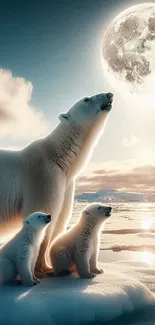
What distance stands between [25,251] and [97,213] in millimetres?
1411

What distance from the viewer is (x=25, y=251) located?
17.3 ft

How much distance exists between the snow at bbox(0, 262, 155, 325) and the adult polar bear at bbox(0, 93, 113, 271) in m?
0.96

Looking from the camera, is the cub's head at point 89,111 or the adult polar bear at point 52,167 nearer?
the adult polar bear at point 52,167

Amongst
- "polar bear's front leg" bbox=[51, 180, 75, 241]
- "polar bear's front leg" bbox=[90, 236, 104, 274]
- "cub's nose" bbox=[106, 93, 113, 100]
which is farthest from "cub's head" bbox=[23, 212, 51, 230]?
"cub's nose" bbox=[106, 93, 113, 100]

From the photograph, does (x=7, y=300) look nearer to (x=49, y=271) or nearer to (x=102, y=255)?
(x=49, y=271)

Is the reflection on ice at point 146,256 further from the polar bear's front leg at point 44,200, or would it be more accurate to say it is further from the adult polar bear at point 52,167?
the polar bear's front leg at point 44,200

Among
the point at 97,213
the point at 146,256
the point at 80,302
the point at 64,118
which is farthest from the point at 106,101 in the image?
the point at 146,256

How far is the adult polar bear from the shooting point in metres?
5.97

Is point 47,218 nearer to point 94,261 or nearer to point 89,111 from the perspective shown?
point 94,261

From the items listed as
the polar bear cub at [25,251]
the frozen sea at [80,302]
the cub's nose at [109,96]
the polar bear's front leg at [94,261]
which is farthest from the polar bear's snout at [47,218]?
the cub's nose at [109,96]

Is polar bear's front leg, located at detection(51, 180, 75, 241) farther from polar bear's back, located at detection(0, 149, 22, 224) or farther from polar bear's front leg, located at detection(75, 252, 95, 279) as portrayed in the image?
polar bear's front leg, located at detection(75, 252, 95, 279)

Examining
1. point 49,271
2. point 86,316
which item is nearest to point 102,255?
point 49,271

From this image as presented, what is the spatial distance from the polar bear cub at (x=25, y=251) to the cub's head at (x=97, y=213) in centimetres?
80

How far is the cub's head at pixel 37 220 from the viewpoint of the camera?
5.47 m
